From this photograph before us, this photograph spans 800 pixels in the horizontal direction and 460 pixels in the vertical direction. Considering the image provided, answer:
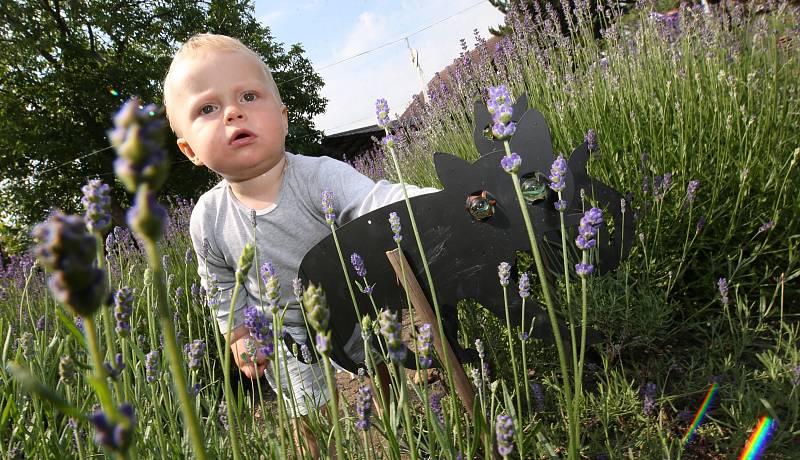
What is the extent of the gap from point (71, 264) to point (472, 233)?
1.27 meters

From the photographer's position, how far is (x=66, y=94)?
17.2 meters

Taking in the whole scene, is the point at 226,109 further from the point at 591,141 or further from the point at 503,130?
the point at 591,141

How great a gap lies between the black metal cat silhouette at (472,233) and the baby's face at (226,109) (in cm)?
44

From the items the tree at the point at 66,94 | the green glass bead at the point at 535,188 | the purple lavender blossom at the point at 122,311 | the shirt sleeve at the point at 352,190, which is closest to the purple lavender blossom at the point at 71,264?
the purple lavender blossom at the point at 122,311

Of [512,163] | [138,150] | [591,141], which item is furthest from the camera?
[591,141]

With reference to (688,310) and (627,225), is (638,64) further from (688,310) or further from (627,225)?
(627,225)

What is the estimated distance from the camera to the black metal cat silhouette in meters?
1.46

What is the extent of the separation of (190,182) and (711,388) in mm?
18574

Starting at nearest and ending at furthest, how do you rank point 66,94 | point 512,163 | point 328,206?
point 512,163 → point 328,206 → point 66,94

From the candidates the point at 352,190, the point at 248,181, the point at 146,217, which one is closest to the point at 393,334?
the point at 146,217

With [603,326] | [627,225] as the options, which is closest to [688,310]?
[603,326]

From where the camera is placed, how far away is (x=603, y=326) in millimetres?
1937

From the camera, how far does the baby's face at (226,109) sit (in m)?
1.74

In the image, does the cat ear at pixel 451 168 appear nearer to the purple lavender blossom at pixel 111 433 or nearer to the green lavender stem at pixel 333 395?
the green lavender stem at pixel 333 395
